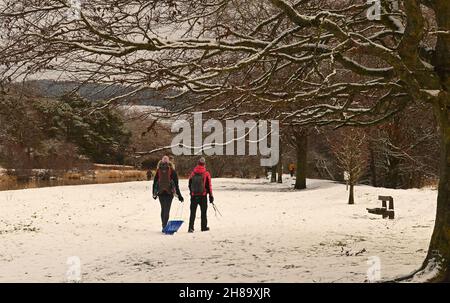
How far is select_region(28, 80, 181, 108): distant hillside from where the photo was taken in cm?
529

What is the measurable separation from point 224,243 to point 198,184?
2.06m

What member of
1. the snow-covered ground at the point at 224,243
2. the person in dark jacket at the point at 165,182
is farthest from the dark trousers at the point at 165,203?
the snow-covered ground at the point at 224,243

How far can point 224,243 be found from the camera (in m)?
9.21

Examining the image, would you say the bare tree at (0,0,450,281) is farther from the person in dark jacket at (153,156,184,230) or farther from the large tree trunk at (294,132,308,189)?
the large tree trunk at (294,132,308,189)

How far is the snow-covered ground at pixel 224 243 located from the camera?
22.2ft

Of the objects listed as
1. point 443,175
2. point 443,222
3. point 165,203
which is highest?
point 443,175

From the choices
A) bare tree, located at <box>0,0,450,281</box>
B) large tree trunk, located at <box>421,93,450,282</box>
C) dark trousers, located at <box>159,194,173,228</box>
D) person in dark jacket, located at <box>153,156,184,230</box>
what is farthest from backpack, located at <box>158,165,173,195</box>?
large tree trunk, located at <box>421,93,450,282</box>

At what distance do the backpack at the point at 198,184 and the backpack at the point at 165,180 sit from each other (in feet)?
1.81

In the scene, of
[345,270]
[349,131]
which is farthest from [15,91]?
[349,131]

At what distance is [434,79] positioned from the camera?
5.43 m

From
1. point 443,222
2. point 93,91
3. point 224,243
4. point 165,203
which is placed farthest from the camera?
point 165,203

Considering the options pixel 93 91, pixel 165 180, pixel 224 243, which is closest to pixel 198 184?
pixel 165 180

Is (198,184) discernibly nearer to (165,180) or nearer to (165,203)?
(165,180)
